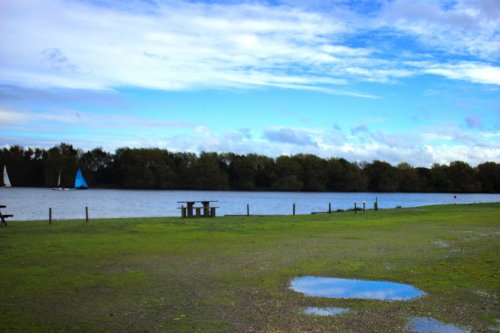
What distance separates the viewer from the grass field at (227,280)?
357 inches

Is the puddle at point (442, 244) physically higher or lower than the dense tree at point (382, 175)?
lower

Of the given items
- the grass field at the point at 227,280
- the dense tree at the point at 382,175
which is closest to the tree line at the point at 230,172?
the dense tree at the point at 382,175

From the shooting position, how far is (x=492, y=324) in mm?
8992

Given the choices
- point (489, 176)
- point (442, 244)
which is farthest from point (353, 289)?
point (489, 176)

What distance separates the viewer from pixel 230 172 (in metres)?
167

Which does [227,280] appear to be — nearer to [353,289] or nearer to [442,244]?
[353,289]

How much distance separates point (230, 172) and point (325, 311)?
157299 mm

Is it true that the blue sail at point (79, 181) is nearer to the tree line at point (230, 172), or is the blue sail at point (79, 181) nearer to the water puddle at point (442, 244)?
the tree line at point (230, 172)

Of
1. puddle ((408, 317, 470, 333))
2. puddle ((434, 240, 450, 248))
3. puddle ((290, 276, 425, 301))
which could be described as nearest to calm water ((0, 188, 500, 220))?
puddle ((434, 240, 450, 248))

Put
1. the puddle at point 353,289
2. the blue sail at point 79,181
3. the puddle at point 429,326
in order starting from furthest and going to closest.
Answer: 1. the blue sail at point 79,181
2. the puddle at point 353,289
3. the puddle at point 429,326

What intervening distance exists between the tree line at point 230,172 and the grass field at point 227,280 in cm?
12696

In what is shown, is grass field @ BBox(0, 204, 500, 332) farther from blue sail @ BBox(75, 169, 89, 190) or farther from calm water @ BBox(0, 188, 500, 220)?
blue sail @ BBox(75, 169, 89, 190)

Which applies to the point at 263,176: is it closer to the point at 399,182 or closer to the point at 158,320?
the point at 399,182

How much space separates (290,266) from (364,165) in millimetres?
167247
